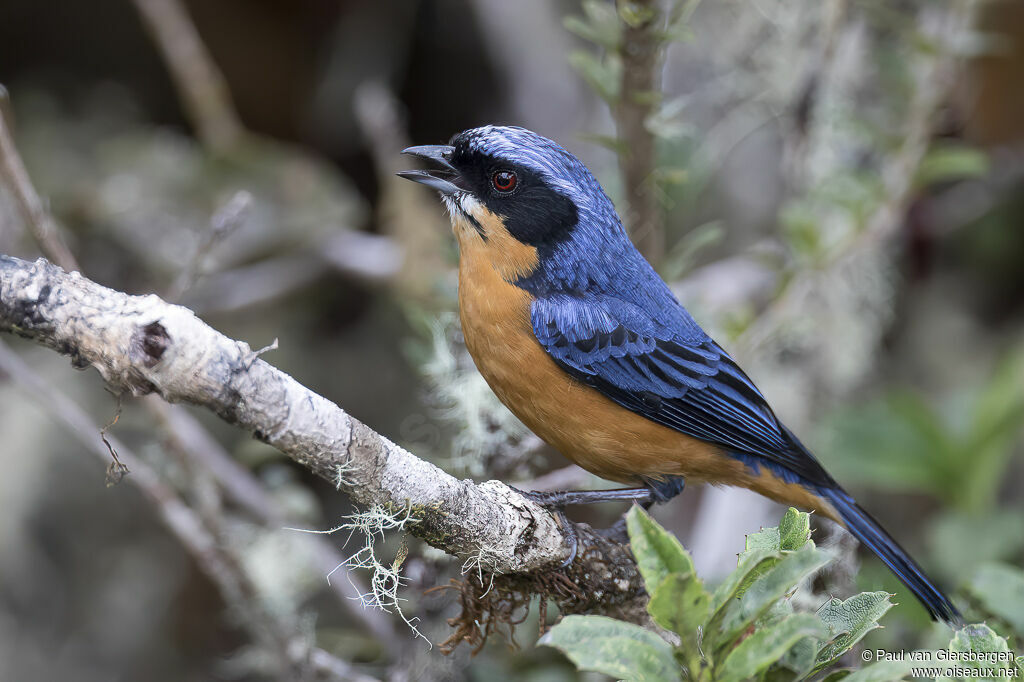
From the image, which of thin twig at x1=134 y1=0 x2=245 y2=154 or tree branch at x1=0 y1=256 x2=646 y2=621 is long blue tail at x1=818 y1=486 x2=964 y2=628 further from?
thin twig at x1=134 y1=0 x2=245 y2=154

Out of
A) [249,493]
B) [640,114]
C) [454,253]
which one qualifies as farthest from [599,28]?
[249,493]

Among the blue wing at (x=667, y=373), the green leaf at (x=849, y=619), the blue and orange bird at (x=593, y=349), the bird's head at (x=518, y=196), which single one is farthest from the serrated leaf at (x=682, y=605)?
the bird's head at (x=518, y=196)

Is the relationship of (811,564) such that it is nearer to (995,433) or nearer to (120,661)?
(995,433)

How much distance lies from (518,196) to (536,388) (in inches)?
28.0

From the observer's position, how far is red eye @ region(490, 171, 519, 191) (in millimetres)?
3125

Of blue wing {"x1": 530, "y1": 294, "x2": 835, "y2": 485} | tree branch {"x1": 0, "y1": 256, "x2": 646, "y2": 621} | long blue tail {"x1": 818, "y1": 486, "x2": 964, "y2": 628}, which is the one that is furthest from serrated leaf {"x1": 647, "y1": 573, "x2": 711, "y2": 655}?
long blue tail {"x1": 818, "y1": 486, "x2": 964, "y2": 628}

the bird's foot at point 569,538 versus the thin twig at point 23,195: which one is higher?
the thin twig at point 23,195

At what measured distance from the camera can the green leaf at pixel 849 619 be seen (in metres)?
1.90

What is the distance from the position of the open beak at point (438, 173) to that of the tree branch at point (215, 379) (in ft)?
4.67

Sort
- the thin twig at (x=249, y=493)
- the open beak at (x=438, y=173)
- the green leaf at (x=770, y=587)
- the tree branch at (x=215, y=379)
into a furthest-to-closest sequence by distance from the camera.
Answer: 1. the thin twig at (x=249, y=493)
2. the open beak at (x=438, y=173)
3. the green leaf at (x=770, y=587)
4. the tree branch at (x=215, y=379)

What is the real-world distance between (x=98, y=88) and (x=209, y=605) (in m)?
3.85

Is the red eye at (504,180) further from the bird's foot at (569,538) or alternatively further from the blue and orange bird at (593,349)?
the bird's foot at (569,538)

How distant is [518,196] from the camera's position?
10.3 ft
